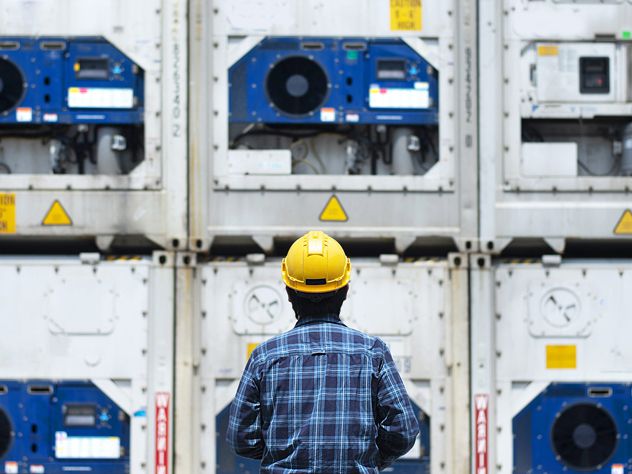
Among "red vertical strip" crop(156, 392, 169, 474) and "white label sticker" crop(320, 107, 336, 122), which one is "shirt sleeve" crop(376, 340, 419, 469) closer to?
"red vertical strip" crop(156, 392, 169, 474)

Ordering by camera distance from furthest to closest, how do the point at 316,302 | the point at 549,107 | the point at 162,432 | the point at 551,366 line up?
the point at 549,107 < the point at 551,366 < the point at 162,432 < the point at 316,302

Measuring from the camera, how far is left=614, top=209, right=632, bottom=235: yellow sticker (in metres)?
5.43

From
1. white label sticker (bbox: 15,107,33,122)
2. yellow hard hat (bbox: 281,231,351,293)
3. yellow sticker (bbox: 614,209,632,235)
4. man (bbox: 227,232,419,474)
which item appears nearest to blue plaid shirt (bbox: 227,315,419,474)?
man (bbox: 227,232,419,474)

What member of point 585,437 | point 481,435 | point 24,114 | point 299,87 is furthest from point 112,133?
point 585,437

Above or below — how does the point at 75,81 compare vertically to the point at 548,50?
below

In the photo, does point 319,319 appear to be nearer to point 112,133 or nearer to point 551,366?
point 551,366

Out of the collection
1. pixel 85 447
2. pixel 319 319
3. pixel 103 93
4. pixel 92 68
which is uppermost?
pixel 92 68

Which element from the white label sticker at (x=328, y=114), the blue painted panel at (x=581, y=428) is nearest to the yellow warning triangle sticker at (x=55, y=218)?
the white label sticker at (x=328, y=114)

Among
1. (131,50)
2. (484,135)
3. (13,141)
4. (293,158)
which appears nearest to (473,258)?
(484,135)

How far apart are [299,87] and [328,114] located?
21 centimetres

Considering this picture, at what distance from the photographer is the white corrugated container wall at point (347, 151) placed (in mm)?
5387

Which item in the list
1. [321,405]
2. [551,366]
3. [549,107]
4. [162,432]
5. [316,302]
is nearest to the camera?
[321,405]

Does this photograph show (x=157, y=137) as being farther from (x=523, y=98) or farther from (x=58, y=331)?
(x=523, y=98)

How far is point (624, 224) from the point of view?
5.43 m
